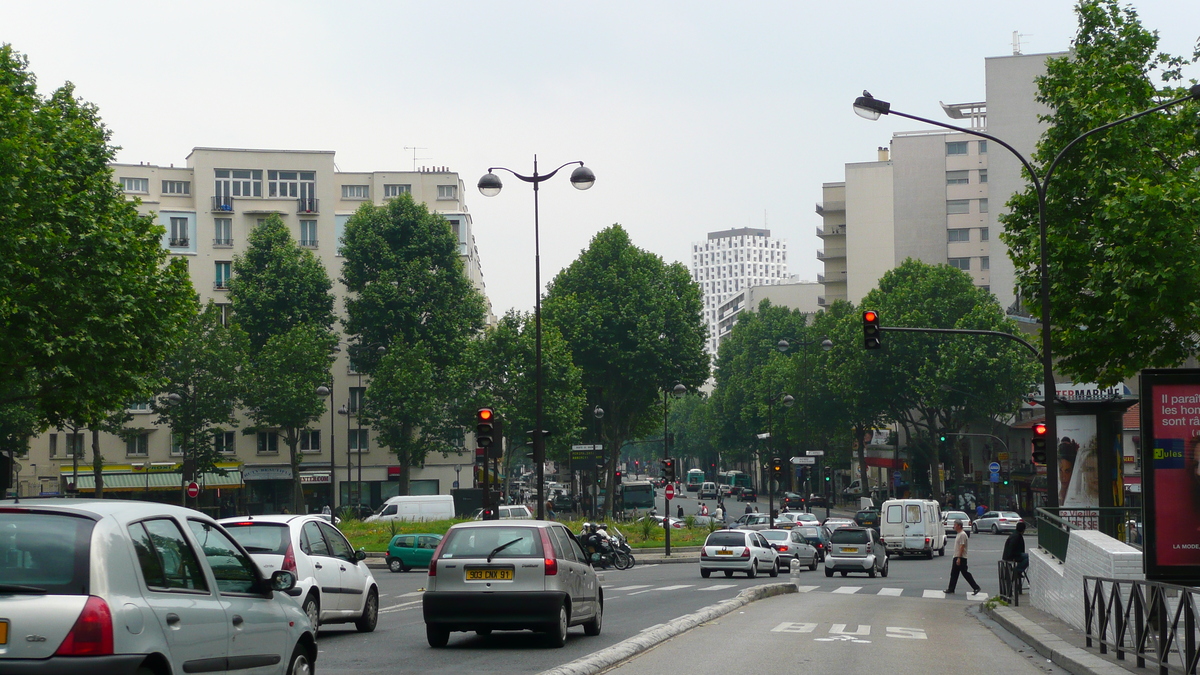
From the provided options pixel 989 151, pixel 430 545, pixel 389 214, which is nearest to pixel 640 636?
pixel 430 545

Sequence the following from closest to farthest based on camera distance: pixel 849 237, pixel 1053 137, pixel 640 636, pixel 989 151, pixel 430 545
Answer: pixel 640 636
pixel 1053 137
pixel 430 545
pixel 989 151
pixel 849 237

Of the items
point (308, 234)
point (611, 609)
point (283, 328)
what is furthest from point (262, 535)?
point (308, 234)

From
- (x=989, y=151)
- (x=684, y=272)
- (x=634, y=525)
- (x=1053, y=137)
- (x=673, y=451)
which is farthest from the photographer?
(x=673, y=451)

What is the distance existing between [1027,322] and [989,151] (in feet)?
61.0

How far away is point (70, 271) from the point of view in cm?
3122

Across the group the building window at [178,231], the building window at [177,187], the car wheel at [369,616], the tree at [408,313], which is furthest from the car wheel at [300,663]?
the building window at [177,187]

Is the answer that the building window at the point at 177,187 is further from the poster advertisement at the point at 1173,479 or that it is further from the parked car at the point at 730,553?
the poster advertisement at the point at 1173,479

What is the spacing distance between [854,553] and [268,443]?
1841 inches

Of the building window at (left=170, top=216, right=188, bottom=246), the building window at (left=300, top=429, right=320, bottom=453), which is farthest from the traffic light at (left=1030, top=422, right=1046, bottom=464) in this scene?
the building window at (left=170, top=216, right=188, bottom=246)

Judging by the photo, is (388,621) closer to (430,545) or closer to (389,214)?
(430,545)

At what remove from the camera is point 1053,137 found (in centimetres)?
2688

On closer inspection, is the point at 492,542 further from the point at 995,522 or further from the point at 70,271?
the point at 995,522

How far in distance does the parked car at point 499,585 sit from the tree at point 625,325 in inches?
2265

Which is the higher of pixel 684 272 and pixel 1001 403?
pixel 684 272
